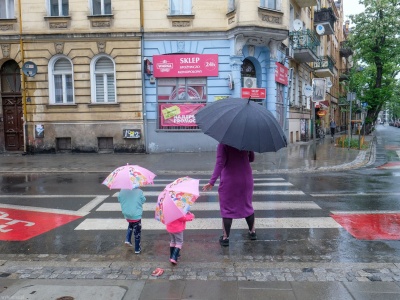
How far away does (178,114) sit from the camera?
18.4 meters

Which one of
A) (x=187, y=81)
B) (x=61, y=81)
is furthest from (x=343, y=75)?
(x=61, y=81)

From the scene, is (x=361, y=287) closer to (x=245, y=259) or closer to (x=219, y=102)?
(x=245, y=259)

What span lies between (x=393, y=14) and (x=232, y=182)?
33.5 m

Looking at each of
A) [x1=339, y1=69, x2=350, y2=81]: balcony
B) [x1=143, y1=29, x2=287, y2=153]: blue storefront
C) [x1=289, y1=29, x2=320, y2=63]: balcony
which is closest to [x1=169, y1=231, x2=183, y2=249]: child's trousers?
[x1=143, y1=29, x2=287, y2=153]: blue storefront

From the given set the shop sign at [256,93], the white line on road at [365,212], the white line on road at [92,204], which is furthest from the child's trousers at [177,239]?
the shop sign at [256,93]

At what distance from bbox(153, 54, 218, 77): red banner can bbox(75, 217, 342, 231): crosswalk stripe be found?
1255 centimetres

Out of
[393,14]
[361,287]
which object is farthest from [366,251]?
[393,14]

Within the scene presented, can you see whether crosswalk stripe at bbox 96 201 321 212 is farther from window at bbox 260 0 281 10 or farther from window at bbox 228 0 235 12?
window at bbox 260 0 281 10

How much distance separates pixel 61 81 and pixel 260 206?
1471 centimetres

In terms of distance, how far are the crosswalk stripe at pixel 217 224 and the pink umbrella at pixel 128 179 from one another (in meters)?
1.79

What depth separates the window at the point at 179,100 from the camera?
18.3 metres

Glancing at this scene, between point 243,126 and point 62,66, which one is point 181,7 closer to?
point 62,66

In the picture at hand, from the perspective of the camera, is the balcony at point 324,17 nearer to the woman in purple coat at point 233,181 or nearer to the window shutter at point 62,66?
the window shutter at point 62,66

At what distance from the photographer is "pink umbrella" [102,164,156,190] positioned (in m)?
4.40
